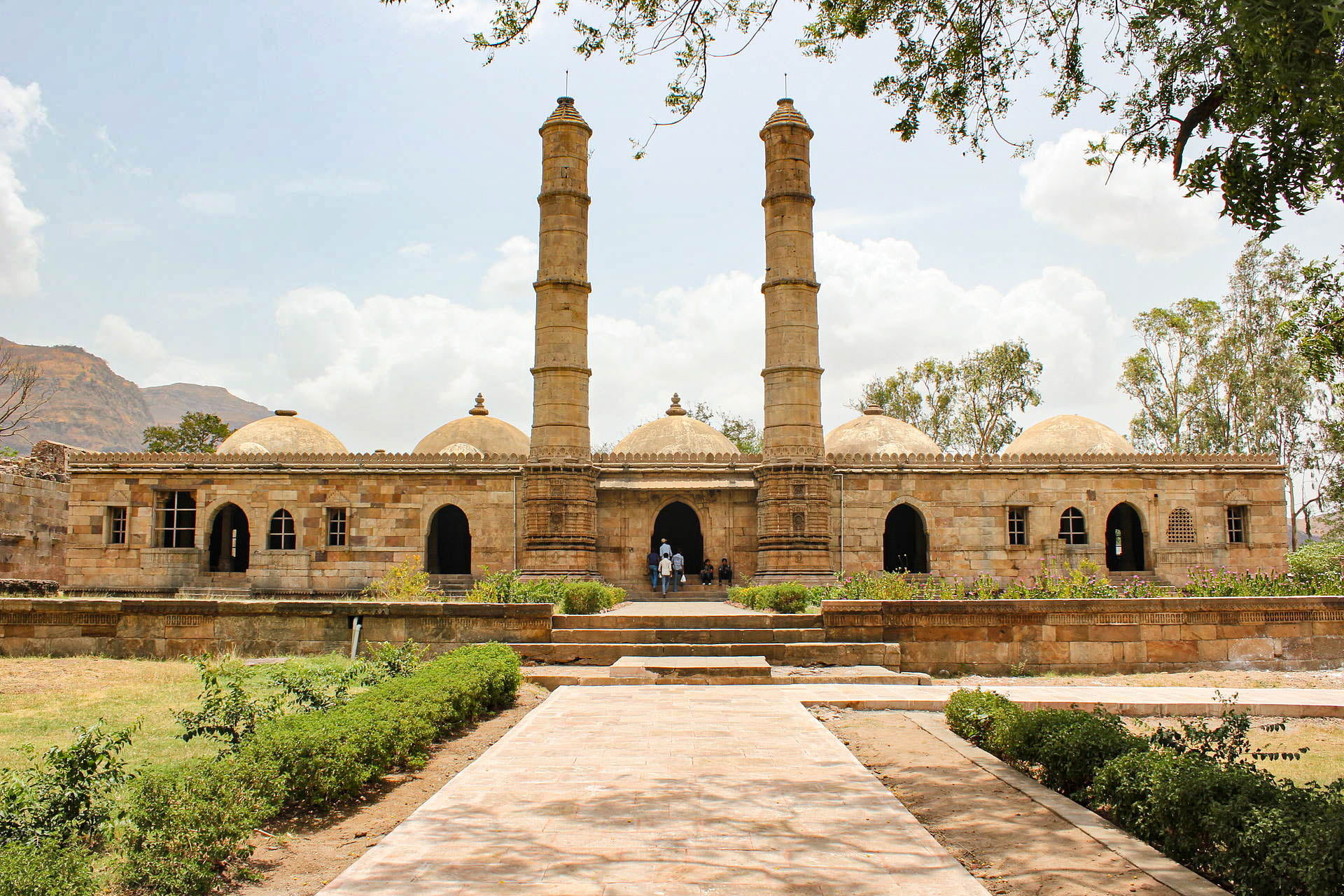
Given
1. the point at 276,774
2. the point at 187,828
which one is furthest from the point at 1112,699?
the point at 187,828

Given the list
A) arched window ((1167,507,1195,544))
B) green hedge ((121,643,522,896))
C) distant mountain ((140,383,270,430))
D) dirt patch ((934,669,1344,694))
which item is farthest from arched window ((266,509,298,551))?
distant mountain ((140,383,270,430))

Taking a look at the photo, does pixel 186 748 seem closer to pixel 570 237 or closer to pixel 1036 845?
pixel 1036 845

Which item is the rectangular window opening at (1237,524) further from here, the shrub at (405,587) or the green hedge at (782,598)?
the shrub at (405,587)

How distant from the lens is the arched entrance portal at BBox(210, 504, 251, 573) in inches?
841

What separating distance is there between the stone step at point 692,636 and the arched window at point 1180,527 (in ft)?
37.2

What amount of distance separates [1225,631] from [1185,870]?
979 cm

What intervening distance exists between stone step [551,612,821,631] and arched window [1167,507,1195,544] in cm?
1090

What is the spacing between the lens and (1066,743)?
5.87m

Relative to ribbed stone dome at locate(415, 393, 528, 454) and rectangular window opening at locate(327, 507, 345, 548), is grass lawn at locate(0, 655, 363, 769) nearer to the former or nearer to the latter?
rectangular window opening at locate(327, 507, 345, 548)

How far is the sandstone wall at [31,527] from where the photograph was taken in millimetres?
20219

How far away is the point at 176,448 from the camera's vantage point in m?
38.8

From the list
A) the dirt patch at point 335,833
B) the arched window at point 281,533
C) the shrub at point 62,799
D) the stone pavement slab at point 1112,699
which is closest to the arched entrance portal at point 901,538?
the stone pavement slab at point 1112,699

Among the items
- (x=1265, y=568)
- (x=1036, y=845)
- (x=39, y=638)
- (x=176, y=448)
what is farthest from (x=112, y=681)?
(x=176, y=448)

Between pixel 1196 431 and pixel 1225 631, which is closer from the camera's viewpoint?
pixel 1225 631
